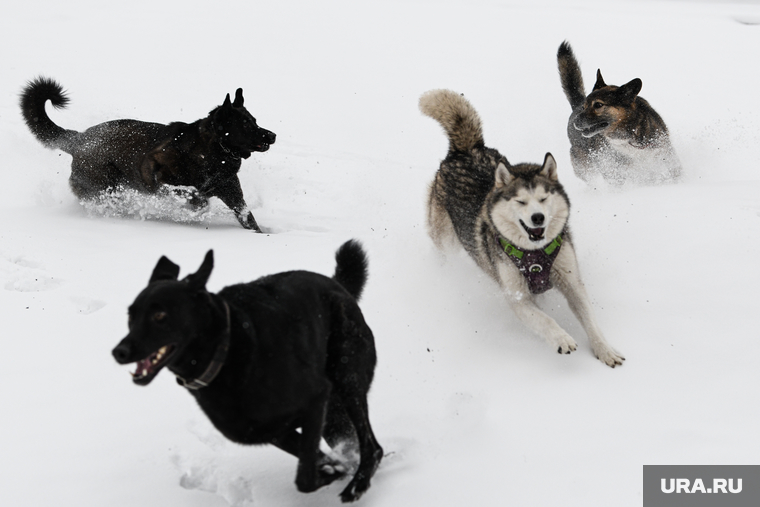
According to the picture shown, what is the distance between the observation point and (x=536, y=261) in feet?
12.8

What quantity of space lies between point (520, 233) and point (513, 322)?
2.12ft

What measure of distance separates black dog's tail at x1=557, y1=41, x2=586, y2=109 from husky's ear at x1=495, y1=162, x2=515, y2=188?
345 cm

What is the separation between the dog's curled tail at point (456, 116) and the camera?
15.6ft

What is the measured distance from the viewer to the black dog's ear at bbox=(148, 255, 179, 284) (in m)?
2.47

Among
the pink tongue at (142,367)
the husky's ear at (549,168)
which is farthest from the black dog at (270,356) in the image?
the husky's ear at (549,168)

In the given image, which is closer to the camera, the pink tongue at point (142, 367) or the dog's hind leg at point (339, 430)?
the pink tongue at point (142, 367)

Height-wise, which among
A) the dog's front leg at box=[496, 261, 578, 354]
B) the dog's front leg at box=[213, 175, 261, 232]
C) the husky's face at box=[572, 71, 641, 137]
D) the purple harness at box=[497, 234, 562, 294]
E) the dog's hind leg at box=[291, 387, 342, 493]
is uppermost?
the husky's face at box=[572, 71, 641, 137]

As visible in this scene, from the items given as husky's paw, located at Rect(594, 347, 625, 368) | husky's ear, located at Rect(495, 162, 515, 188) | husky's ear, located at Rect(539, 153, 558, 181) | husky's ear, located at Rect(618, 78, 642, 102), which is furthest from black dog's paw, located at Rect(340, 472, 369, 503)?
husky's ear, located at Rect(618, 78, 642, 102)

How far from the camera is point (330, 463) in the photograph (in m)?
2.76

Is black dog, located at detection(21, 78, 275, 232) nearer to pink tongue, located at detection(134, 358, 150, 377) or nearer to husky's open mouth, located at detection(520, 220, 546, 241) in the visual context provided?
husky's open mouth, located at detection(520, 220, 546, 241)

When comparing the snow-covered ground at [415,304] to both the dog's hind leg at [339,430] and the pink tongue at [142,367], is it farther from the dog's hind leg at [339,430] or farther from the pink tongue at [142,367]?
the pink tongue at [142,367]

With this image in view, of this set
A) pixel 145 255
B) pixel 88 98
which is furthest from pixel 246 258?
pixel 88 98

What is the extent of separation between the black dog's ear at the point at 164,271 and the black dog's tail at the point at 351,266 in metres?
0.95

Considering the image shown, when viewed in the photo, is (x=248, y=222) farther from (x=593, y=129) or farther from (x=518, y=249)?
(x=593, y=129)
